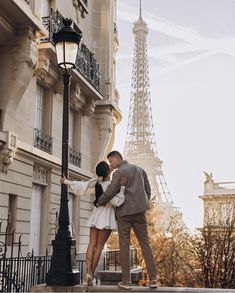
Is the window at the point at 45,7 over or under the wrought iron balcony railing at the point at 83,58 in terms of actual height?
over

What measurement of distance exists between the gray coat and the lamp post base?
3.16 ft

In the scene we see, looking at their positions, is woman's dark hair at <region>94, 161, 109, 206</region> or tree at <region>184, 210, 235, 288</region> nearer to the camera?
woman's dark hair at <region>94, 161, 109, 206</region>

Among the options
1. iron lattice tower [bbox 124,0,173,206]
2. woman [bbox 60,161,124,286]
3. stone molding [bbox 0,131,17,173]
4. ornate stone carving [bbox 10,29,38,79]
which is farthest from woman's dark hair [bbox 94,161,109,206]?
iron lattice tower [bbox 124,0,173,206]

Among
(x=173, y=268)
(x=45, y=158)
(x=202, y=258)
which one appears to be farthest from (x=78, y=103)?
(x=173, y=268)

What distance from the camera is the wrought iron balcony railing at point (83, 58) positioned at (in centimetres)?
Result: 1645

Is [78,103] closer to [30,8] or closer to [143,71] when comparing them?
[30,8]

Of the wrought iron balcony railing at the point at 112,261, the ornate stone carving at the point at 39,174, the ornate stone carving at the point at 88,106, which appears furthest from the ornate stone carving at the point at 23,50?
the wrought iron balcony railing at the point at 112,261

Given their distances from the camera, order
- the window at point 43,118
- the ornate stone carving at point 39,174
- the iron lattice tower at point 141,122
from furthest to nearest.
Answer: the iron lattice tower at point 141,122 < the window at point 43,118 < the ornate stone carving at point 39,174

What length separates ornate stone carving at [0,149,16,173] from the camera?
12.9 meters

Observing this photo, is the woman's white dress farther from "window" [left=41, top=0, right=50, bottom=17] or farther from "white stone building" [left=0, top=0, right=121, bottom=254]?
"window" [left=41, top=0, right=50, bottom=17]

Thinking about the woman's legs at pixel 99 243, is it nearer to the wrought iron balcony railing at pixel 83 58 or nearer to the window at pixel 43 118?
the window at pixel 43 118

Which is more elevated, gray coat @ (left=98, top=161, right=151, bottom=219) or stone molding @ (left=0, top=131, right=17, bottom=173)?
stone molding @ (left=0, top=131, right=17, bottom=173)

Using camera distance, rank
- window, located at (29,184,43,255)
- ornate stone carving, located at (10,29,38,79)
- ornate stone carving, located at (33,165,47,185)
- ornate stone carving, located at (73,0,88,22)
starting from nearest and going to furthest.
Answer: ornate stone carving, located at (10,29,38,79), window, located at (29,184,43,255), ornate stone carving, located at (33,165,47,185), ornate stone carving, located at (73,0,88,22)

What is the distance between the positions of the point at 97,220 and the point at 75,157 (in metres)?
12.3
